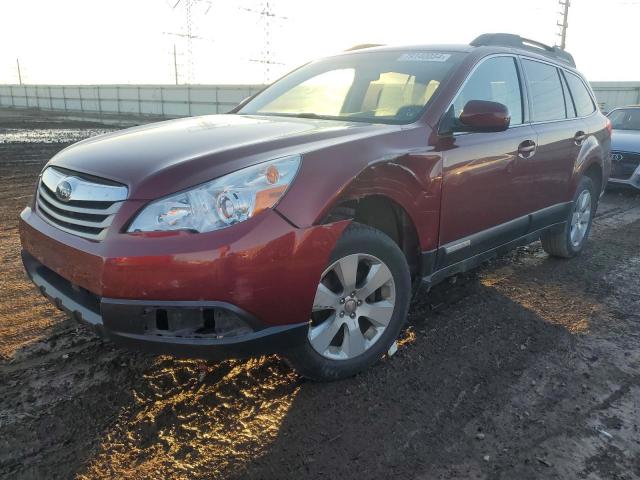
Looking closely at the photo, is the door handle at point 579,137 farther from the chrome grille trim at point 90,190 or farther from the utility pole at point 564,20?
the utility pole at point 564,20

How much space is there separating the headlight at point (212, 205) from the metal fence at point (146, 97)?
21620 mm

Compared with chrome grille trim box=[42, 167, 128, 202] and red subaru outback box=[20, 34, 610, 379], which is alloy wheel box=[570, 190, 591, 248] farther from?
chrome grille trim box=[42, 167, 128, 202]

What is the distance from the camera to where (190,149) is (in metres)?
2.52

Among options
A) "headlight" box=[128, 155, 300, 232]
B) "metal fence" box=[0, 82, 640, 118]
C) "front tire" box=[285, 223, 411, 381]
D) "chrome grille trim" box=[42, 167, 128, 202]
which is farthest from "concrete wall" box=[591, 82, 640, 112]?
"chrome grille trim" box=[42, 167, 128, 202]

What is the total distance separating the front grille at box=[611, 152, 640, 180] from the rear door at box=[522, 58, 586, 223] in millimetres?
5046

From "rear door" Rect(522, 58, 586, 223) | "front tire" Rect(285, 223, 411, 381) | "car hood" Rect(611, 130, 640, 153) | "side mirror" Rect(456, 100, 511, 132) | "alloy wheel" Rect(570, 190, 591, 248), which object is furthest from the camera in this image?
"car hood" Rect(611, 130, 640, 153)

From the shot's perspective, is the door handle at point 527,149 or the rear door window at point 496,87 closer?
the rear door window at point 496,87

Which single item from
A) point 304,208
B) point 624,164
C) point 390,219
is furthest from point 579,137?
point 624,164

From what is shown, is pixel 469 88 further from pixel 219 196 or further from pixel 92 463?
pixel 92 463

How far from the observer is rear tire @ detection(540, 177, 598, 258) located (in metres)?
5.01

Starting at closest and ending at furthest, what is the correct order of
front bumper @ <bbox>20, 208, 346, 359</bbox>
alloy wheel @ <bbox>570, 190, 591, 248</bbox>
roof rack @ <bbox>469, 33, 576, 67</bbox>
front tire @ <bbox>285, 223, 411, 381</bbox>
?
front bumper @ <bbox>20, 208, 346, 359</bbox>
front tire @ <bbox>285, 223, 411, 381</bbox>
roof rack @ <bbox>469, 33, 576, 67</bbox>
alloy wheel @ <bbox>570, 190, 591, 248</bbox>

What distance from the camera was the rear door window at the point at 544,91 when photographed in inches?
168

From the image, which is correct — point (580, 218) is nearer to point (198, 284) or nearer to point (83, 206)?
point (198, 284)

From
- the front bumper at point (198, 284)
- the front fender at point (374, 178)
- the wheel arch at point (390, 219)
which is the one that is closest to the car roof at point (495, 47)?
the front fender at point (374, 178)
